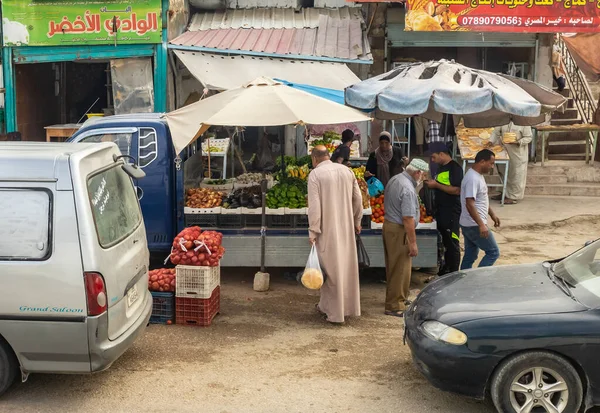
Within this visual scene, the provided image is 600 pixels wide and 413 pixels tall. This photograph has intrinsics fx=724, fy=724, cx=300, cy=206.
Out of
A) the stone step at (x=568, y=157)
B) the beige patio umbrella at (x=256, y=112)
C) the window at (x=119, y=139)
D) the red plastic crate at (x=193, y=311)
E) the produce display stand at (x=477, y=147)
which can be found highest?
the beige patio umbrella at (x=256, y=112)

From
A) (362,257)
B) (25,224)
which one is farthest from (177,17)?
(25,224)

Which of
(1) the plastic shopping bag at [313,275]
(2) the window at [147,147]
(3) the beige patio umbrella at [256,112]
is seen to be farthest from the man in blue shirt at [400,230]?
(2) the window at [147,147]

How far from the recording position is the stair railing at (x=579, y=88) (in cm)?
1706

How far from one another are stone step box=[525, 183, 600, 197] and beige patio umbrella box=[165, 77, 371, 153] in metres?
7.61

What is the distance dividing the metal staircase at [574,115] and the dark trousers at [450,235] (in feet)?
26.6

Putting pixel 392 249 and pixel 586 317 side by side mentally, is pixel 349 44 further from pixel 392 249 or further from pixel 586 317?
pixel 586 317

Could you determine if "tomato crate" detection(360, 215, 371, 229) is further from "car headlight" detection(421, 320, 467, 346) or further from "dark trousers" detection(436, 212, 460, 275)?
"car headlight" detection(421, 320, 467, 346)

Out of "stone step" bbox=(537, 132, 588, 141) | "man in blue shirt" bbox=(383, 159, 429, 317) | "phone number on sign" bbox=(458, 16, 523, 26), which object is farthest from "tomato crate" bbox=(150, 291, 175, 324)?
"stone step" bbox=(537, 132, 588, 141)

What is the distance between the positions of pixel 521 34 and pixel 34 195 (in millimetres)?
12370

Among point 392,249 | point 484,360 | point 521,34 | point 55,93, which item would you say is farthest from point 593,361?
point 55,93

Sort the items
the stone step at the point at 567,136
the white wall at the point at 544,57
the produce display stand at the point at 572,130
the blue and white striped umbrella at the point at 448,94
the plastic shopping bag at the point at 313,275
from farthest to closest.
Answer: the stone step at the point at 567,136 → the white wall at the point at 544,57 → the produce display stand at the point at 572,130 → the blue and white striped umbrella at the point at 448,94 → the plastic shopping bag at the point at 313,275

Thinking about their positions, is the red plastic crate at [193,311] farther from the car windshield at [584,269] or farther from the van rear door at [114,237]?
the car windshield at [584,269]

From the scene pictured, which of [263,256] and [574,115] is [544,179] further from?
[263,256]

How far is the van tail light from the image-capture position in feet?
16.8
